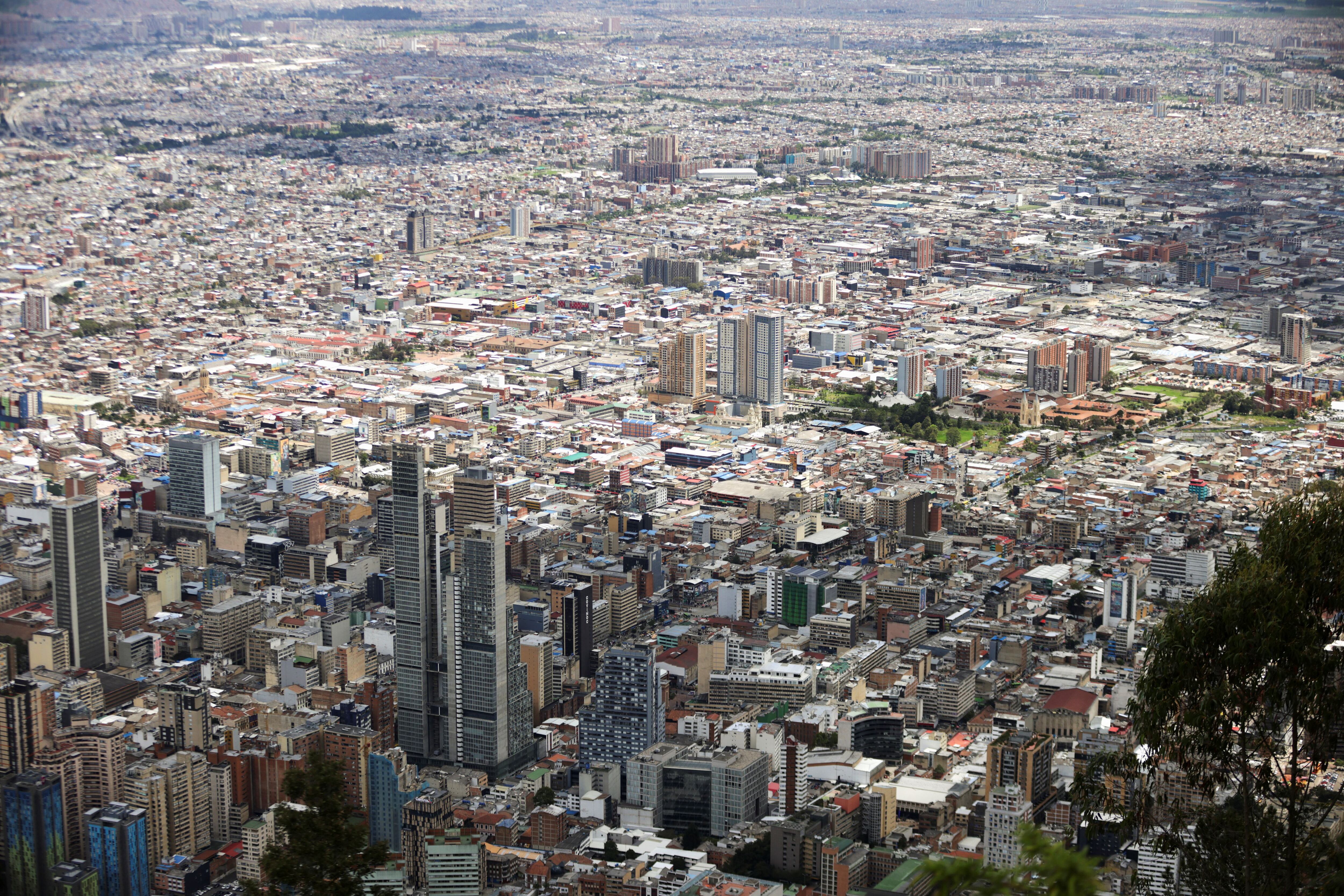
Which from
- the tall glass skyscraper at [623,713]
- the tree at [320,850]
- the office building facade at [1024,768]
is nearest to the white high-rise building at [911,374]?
the tall glass skyscraper at [623,713]

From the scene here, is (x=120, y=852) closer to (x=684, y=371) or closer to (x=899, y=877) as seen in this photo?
(x=899, y=877)

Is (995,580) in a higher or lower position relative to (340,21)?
lower

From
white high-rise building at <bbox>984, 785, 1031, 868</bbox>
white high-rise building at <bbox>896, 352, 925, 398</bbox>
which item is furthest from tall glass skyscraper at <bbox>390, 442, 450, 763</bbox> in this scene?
white high-rise building at <bbox>896, 352, 925, 398</bbox>

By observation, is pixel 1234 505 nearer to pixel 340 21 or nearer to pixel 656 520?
pixel 656 520

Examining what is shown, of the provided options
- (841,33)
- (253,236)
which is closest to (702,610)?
(253,236)

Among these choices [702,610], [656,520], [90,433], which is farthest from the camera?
[90,433]

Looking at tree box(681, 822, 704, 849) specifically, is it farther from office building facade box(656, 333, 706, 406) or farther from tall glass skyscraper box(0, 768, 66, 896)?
office building facade box(656, 333, 706, 406)

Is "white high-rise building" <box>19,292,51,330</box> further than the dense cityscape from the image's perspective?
Yes

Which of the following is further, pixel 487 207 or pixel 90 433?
pixel 487 207
